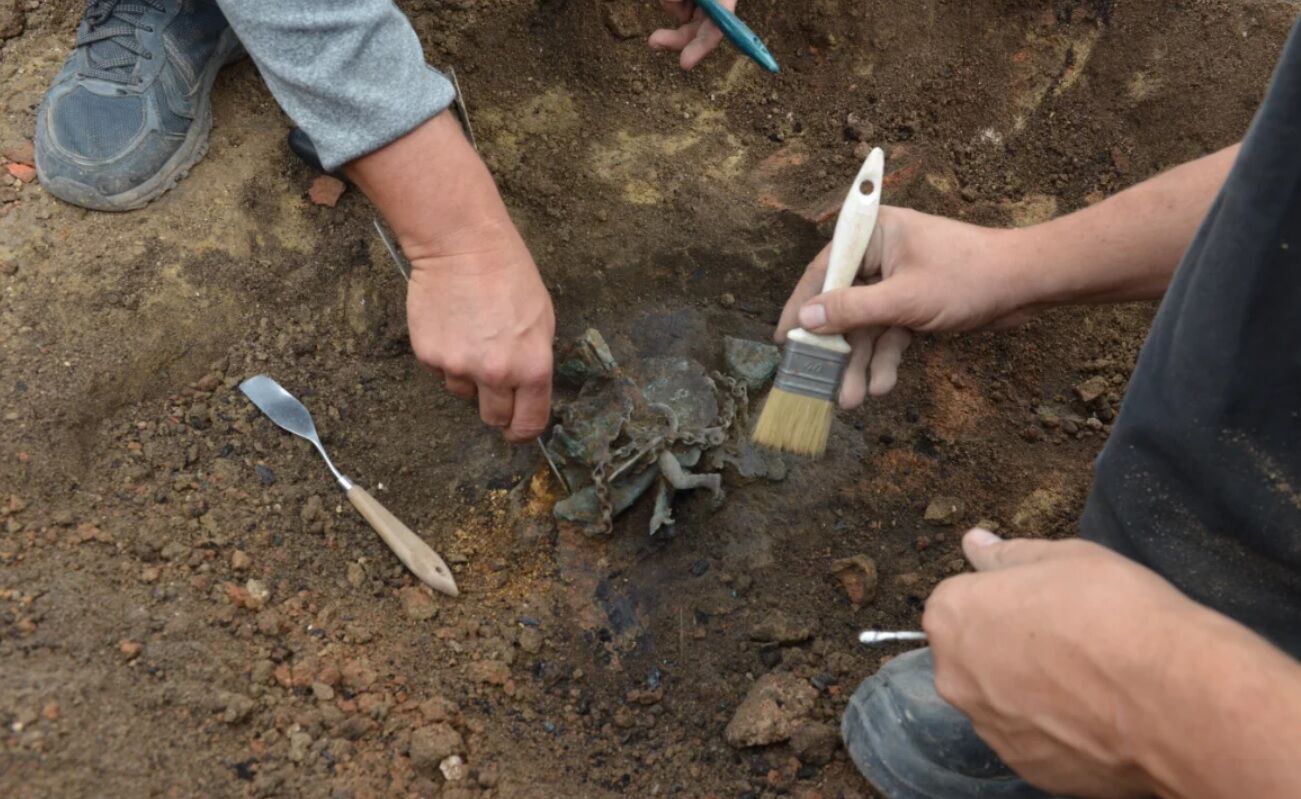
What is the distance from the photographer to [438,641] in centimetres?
220

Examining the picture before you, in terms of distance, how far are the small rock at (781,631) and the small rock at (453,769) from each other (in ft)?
2.23

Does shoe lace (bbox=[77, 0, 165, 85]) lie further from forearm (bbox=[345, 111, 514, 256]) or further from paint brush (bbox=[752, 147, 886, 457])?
paint brush (bbox=[752, 147, 886, 457])

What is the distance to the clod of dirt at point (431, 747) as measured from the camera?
1924 mm

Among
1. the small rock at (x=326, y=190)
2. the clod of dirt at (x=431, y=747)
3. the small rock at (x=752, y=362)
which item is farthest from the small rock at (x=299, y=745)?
the small rock at (x=326, y=190)

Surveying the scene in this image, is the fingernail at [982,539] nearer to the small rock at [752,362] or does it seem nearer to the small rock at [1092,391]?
the small rock at [752,362]

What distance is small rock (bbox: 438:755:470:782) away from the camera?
6.33 ft

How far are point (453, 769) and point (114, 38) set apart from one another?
2.19 metres

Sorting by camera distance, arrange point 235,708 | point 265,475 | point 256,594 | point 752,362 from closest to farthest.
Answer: point 235,708 < point 256,594 < point 265,475 < point 752,362

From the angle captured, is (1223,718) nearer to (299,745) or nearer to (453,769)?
(453,769)

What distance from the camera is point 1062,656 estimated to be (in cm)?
132

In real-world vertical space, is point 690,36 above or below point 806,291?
above

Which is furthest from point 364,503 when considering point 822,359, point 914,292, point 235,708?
point 914,292

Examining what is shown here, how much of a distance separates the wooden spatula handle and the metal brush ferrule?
857mm

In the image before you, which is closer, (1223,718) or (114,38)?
(1223,718)
